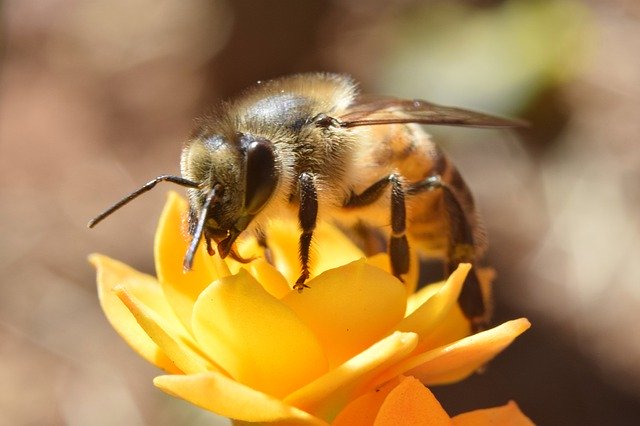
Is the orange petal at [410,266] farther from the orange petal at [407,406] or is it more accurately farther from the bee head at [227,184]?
the orange petal at [407,406]

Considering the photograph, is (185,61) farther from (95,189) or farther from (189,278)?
(189,278)

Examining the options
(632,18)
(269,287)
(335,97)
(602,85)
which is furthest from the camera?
(632,18)

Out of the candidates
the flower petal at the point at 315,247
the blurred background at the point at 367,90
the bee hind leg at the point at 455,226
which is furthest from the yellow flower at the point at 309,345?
the blurred background at the point at 367,90

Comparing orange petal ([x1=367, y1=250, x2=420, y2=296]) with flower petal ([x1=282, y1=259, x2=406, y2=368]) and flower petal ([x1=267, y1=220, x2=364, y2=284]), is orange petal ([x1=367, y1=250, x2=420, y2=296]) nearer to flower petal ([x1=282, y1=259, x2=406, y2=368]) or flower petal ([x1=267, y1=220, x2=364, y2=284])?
flower petal ([x1=267, y1=220, x2=364, y2=284])

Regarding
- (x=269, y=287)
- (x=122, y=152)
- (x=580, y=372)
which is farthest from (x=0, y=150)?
(x=269, y=287)

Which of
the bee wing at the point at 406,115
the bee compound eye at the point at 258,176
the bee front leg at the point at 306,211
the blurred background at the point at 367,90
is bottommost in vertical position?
the blurred background at the point at 367,90

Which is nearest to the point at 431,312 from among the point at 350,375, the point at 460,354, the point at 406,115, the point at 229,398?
the point at 460,354

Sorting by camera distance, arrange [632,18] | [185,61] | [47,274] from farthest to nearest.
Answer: [185,61] < [632,18] < [47,274]
